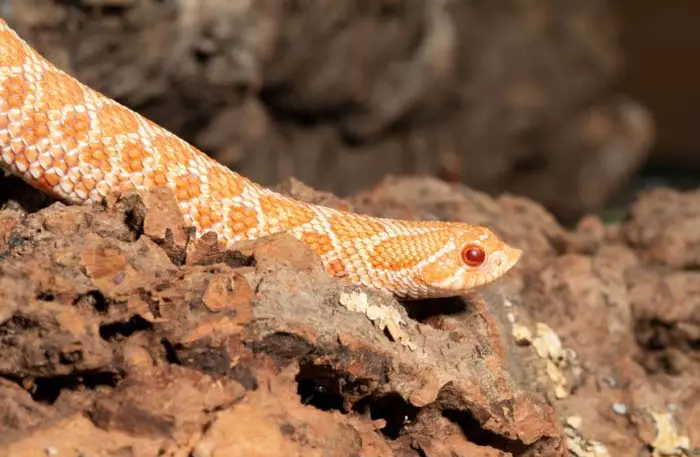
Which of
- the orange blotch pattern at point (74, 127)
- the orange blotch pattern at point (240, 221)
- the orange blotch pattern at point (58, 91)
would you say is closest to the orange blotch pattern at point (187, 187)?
the orange blotch pattern at point (240, 221)

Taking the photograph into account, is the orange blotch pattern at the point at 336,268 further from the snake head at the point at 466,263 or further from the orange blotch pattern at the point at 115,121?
the orange blotch pattern at the point at 115,121

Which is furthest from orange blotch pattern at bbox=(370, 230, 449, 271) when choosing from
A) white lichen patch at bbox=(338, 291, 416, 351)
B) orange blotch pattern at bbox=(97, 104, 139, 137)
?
orange blotch pattern at bbox=(97, 104, 139, 137)

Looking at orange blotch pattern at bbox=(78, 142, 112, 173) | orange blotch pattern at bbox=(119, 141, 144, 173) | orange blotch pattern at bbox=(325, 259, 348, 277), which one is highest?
orange blotch pattern at bbox=(119, 141, 144, 173)

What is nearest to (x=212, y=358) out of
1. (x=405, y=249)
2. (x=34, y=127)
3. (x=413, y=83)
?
(x=405, y=249)

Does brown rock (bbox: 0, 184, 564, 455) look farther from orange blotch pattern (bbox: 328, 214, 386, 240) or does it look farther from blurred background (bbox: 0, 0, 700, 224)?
blurred background (bbox: 0, 0, 700, 224)

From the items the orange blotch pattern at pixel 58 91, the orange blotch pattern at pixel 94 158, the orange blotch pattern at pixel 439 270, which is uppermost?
the orange blotch pattern at pixel 58 91

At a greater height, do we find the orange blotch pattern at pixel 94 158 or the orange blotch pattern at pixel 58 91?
the orange blotch pattern at pixel 58 91

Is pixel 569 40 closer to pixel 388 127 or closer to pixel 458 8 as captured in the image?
pixel 458 8
